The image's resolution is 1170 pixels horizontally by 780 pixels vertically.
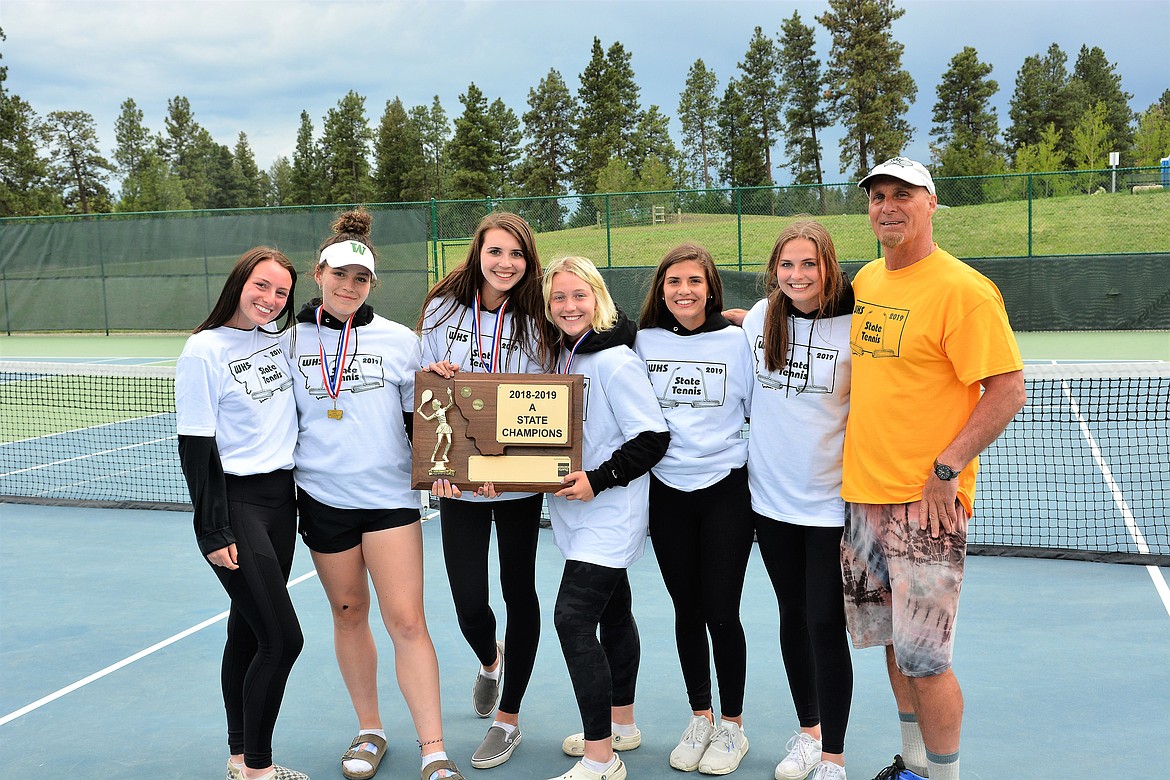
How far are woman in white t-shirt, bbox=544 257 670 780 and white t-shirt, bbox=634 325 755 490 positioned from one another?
10 centimetres

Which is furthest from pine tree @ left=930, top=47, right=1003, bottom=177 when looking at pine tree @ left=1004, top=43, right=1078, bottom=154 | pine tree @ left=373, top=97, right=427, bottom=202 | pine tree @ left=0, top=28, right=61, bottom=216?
pine tree @ left=0, top=28, right=61, bottom=216

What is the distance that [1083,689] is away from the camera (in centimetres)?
383

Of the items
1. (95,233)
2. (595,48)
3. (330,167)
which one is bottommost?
(95,233)

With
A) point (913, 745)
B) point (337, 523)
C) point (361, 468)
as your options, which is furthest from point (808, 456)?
point (337, 523)

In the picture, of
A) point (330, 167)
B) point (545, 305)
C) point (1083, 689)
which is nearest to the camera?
point (545, 305)

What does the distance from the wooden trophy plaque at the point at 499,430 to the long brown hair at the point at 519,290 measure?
277mm

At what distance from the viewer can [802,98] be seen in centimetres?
5759

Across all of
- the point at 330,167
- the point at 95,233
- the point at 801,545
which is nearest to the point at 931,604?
the point at 801,545

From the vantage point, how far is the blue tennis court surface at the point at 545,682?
3.44m

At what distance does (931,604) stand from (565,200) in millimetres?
17123

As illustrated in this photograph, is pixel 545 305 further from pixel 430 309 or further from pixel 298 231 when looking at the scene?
pixel 298 231

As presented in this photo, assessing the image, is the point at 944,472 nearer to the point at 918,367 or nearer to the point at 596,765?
the point at 918,367

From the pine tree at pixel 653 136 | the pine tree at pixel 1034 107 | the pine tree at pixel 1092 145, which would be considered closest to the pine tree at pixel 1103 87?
the pine tree at pixel 1034 107

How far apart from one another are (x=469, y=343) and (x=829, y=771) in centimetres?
186
